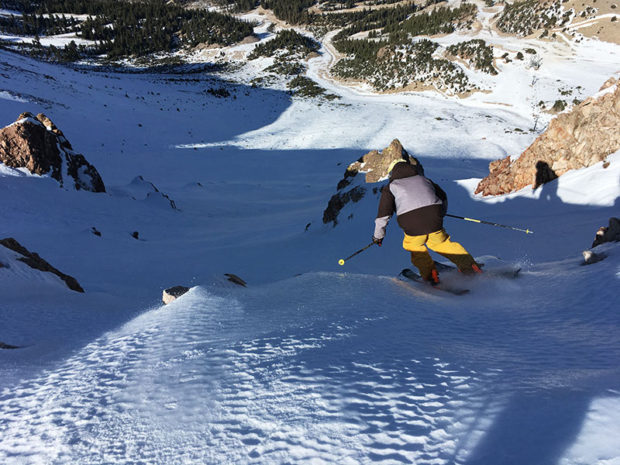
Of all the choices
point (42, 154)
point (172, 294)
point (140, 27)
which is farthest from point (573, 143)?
point (140, 27)

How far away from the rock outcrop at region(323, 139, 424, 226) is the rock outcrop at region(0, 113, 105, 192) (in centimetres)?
1050

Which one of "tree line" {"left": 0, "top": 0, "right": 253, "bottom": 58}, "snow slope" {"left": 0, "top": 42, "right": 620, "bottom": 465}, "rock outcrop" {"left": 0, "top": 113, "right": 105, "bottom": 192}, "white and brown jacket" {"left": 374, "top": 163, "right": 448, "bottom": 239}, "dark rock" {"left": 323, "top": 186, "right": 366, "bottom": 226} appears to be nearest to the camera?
"snow slope" {"left": 0, "top": 42, "right": 620, "bottom": 465}

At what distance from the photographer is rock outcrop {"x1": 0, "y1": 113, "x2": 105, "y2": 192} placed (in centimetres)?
1239

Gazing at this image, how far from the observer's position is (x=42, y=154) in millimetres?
12773

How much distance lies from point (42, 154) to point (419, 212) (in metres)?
15.2

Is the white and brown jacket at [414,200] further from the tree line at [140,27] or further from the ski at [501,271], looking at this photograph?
the tree line at [140,27]

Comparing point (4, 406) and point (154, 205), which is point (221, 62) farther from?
point (4, 406)

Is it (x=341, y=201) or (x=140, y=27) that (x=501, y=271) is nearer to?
(x=341, y=201)

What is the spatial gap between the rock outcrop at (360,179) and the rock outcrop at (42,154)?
10.5 m

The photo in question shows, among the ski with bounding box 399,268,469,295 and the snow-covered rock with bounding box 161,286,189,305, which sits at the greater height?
the ski with bounding box 399,268,469,295

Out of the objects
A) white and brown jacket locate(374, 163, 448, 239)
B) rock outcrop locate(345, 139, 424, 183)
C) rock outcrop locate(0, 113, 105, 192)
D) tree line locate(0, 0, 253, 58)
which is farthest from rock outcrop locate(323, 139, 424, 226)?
tree line locate(0, 0, 253, 58)

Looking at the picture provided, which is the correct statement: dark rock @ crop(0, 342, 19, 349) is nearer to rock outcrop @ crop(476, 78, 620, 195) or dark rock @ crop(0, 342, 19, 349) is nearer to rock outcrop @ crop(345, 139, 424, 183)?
rock outcrop @ crop(345, 139, 424, 183)

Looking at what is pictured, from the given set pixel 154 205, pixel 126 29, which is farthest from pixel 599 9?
pixel 126 29

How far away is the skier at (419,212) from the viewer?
4.57 m
